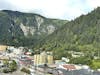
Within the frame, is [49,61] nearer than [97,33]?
Yes

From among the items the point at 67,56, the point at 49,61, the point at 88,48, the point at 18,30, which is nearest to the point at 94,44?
the point at 88,48

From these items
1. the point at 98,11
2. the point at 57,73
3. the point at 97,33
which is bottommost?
the point at 57,73

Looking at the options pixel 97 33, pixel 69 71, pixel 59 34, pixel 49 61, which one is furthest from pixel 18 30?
pixel 69 71

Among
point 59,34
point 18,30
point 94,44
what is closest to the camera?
point 94,44

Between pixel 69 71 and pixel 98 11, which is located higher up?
pixel 98 11

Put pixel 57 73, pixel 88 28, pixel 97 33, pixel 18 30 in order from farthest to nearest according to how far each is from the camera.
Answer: pixel 18 30 → pixel 88 28 → pixel 97 33 → pixel 57 73

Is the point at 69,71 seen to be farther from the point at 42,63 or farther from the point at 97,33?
the point at 97,33

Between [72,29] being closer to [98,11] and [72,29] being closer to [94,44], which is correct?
[98,11]
